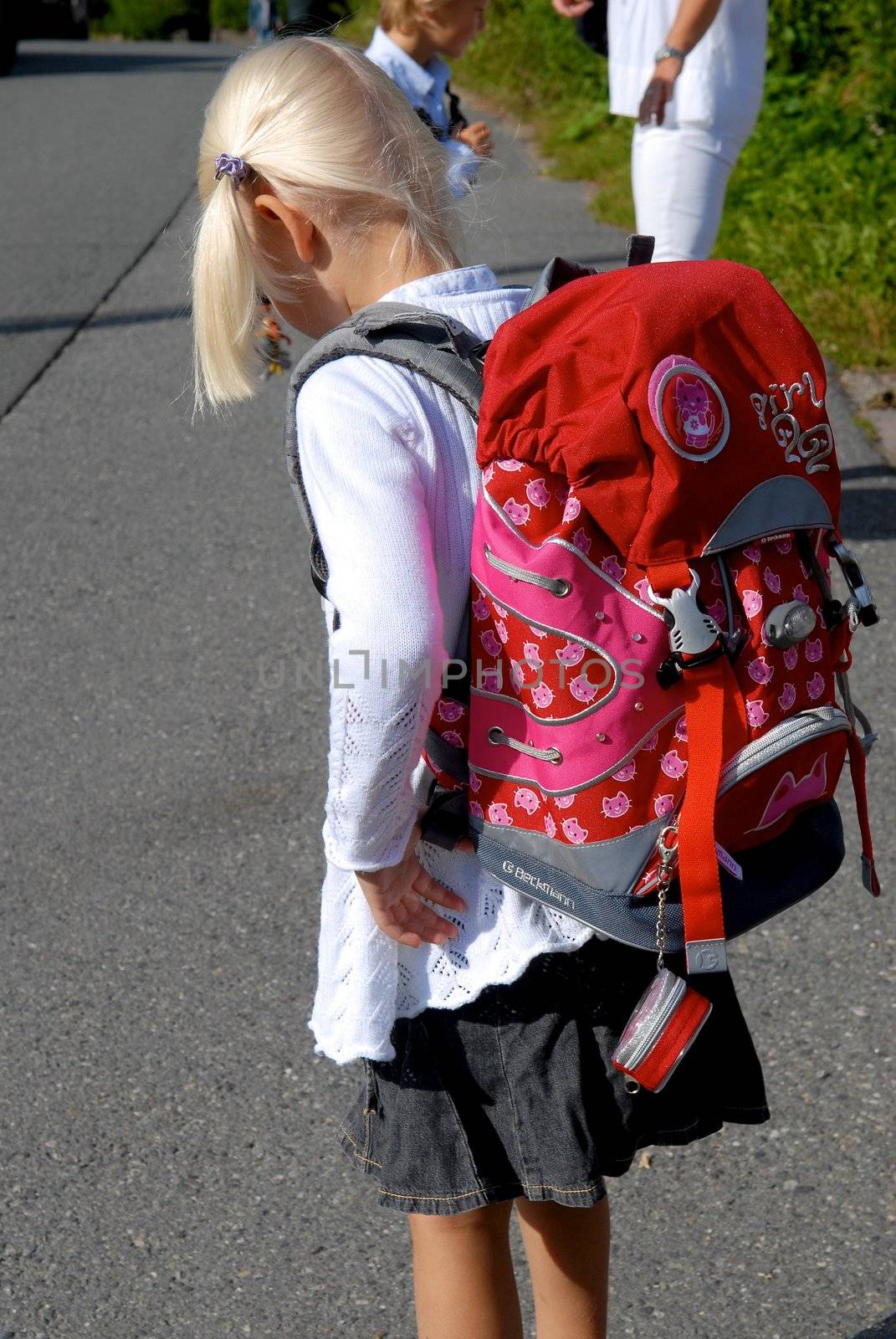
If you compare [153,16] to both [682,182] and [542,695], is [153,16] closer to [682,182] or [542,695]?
[682,182]

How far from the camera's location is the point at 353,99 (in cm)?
151

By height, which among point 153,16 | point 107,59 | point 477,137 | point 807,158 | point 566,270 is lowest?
point 153,16

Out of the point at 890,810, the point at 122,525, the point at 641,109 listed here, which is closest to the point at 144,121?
the point at 122,525

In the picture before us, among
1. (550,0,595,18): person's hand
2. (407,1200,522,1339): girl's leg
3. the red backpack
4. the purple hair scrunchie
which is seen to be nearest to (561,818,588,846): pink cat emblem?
the red backpack

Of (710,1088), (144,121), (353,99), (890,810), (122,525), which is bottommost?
(144,121)

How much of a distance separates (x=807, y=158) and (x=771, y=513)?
8652mm

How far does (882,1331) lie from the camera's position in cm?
202

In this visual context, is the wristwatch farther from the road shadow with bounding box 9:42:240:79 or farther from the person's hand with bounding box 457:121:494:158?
the road shadow with bounding box 9:42:240:79

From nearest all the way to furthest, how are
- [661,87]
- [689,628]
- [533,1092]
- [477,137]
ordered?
[689,628] < [533,1092] < [661,87] < [477,137]

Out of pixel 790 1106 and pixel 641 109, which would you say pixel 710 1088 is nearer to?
pixel 790 1106

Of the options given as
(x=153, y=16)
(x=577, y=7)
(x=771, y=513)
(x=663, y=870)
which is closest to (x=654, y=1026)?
(x=663, y=870)

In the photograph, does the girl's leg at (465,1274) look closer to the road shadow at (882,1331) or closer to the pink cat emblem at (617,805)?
the pink cat emblem at (617,805)

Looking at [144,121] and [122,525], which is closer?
[122,525]

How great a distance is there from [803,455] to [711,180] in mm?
2741
